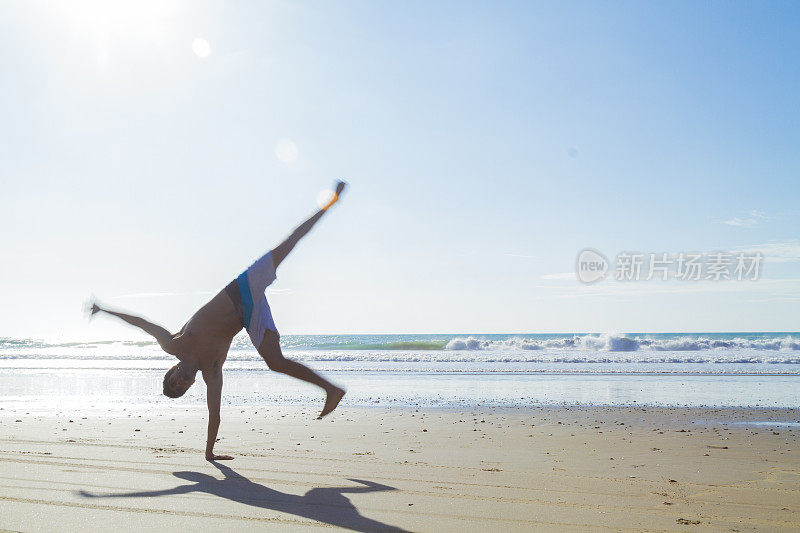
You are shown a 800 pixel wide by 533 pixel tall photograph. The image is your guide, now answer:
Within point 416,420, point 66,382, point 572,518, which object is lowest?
point 66,382

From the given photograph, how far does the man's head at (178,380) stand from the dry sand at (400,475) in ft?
2.31

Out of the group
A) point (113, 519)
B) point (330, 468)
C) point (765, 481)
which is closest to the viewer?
point (113, 519)

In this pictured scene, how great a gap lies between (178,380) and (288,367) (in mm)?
1050

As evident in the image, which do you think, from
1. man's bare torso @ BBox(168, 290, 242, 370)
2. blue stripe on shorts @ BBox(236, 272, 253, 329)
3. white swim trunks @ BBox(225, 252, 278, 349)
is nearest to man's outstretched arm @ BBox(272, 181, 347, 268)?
white swim trunks @ BBox(225, 252, 278, 349)

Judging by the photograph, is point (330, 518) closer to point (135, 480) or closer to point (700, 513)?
point (135, 480)

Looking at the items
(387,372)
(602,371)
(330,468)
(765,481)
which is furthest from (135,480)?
(602,371)

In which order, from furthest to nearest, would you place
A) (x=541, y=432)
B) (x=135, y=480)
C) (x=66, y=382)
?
(x=66, y=382)
(x=541, y=432)
(x=135, y=480)

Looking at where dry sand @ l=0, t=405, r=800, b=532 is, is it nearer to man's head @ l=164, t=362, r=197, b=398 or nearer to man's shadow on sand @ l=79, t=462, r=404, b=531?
man's shadow on sand @ l=79, t=462, r=404, b=531

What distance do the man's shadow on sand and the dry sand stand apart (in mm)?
16

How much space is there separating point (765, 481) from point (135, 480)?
550cm

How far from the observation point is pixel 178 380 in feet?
19.4

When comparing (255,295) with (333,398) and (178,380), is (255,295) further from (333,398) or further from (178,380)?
(333,398)

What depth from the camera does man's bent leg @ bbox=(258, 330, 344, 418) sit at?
587 cm

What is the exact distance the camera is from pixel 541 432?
895cm
